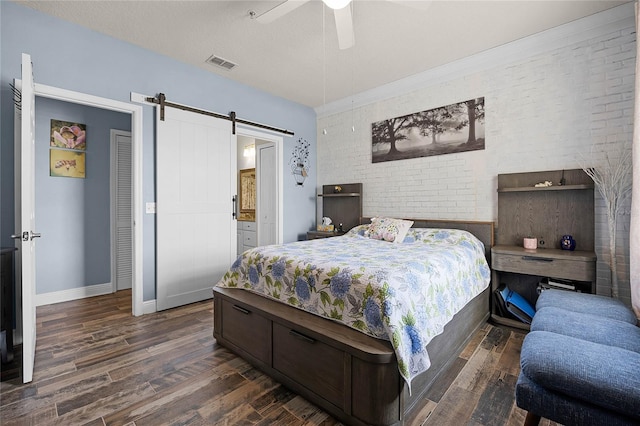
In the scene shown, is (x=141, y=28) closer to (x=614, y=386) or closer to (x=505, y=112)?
(x=505, y=112)

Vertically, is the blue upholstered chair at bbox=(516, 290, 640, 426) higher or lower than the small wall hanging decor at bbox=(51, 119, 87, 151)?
lower

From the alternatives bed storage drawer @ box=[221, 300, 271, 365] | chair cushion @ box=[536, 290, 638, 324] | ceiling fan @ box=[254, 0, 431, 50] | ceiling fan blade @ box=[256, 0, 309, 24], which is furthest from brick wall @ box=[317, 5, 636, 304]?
bed storage drawer @ box=[221, 300, 271, 365]

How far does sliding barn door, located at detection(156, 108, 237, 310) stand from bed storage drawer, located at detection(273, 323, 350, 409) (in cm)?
202

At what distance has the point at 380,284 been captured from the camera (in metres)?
1.64

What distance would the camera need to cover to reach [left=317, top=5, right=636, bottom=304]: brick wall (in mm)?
2656

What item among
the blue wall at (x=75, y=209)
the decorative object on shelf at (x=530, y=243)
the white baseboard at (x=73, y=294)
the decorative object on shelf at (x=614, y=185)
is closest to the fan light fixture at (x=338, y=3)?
the decorative object on shelf at (x=614, y=185)

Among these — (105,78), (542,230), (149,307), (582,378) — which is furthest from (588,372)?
(105,78)

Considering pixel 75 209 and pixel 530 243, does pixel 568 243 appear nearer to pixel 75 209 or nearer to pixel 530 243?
pixel 530 243

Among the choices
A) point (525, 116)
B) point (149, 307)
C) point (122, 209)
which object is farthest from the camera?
point (122, 209)

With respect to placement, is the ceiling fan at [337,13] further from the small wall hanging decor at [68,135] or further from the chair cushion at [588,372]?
the small wall hanging decor at [68,135]

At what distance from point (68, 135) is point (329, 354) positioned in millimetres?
4134

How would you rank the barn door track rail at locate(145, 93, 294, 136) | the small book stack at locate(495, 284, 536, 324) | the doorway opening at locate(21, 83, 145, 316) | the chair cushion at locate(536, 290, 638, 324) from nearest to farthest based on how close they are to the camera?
the chair cushion at locate(536, 290, 638, 324), the small book stack at locate(495, 284, 536, 324), the doorway opening at locate(21, 83, 145, 316), the barn door track rail at locate(145, 93, 294, 136)

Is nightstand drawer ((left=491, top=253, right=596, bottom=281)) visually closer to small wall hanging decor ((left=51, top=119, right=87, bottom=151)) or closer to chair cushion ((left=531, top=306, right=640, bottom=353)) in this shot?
chair cushion ((left=531, top=306, right=640, bottom=353))

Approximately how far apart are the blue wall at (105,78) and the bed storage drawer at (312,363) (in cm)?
211
